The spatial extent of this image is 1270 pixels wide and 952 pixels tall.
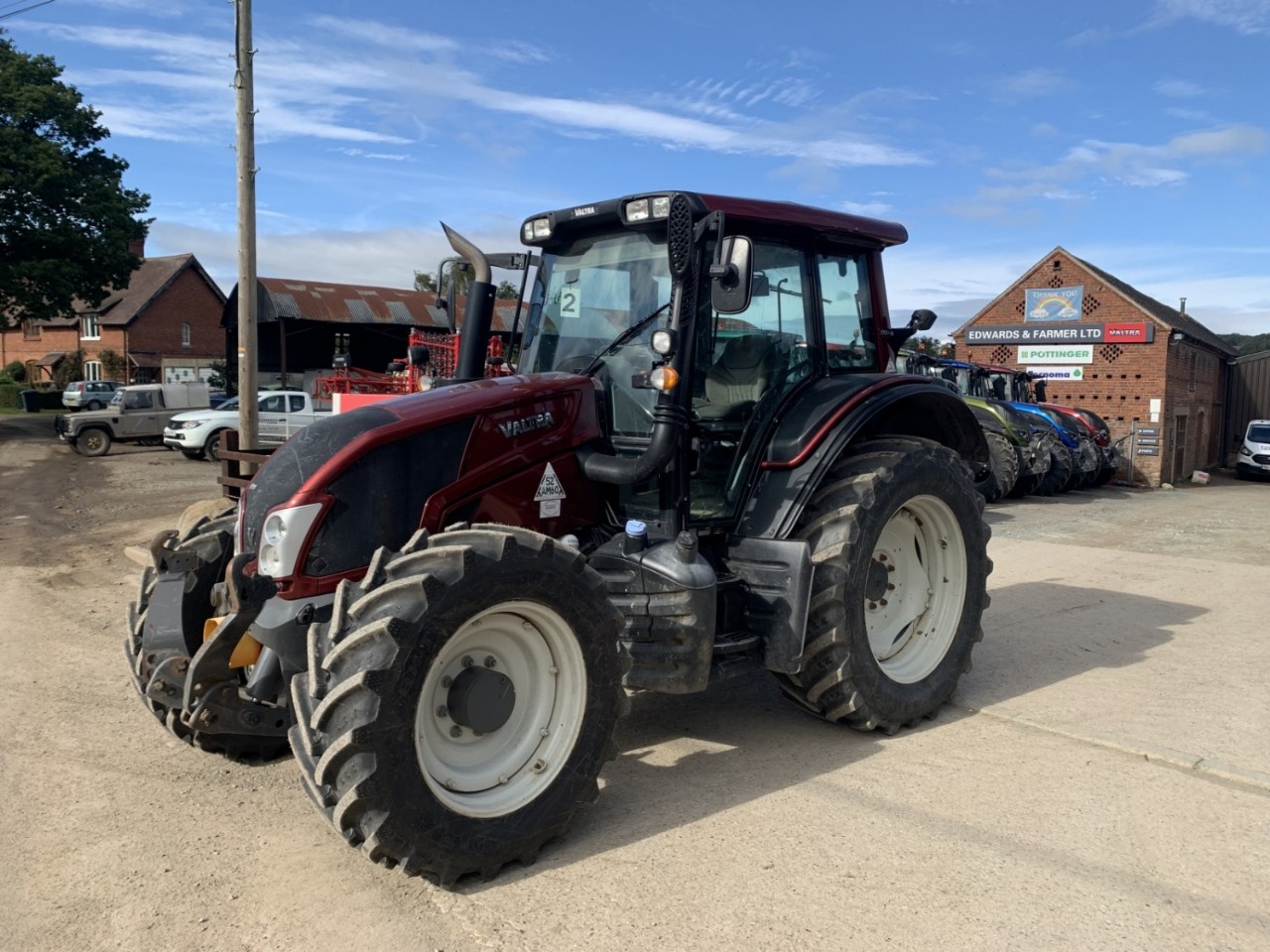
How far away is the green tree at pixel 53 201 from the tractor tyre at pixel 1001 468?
79.7ft

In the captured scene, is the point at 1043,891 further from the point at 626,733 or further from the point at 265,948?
the point at 265,948

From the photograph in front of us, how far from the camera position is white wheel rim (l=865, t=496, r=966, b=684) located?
499cm

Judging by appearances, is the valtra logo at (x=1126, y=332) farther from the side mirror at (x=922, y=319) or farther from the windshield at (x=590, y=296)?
the windshield at (x=590, y=296)

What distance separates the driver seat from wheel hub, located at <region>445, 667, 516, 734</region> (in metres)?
1.57

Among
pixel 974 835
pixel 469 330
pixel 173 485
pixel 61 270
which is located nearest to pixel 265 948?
pixel 974 835

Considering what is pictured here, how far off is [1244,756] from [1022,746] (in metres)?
0.94

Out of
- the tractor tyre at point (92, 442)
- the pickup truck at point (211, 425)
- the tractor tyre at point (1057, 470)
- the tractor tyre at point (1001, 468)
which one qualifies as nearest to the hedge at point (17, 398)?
the tractor tyre at point (92, 442)

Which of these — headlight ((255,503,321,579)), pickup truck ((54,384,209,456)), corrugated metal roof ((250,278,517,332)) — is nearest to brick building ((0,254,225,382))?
corrugated metal roof ((250,278,517,332))

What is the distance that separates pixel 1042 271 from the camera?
1032 inches

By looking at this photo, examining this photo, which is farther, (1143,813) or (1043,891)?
(1143,813)

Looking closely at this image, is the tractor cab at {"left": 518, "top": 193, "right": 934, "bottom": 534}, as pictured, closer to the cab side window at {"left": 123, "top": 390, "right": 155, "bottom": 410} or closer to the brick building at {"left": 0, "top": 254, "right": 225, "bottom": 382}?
the cab side window at {"left": 123, "top": 390, "right": 155, "bottom": 410}

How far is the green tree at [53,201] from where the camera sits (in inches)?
1029

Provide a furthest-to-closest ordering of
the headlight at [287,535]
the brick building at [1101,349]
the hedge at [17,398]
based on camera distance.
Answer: the hedge at [17,398] < the brick building at [1101,349] < the headlight at [287,535]

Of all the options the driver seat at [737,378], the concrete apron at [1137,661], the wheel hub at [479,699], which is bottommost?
the concrete apron at [1137,661]
